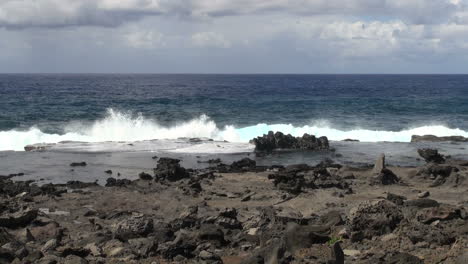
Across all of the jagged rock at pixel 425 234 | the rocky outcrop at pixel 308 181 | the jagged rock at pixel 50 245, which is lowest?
the rocky outcrop at pixel 308 181

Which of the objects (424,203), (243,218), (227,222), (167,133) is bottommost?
(167,133)

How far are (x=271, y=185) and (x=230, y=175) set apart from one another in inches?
118

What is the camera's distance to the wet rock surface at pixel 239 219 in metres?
10.9

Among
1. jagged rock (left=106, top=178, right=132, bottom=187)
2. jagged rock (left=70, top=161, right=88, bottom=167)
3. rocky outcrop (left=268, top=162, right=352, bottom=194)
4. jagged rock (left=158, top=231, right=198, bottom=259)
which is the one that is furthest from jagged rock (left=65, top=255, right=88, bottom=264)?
jagged rock (left=70, top=161, right=88, bottom=167)

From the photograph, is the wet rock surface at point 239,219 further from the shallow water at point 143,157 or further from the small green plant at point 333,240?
the shallow water at point 143,157

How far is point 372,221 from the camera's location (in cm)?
1187

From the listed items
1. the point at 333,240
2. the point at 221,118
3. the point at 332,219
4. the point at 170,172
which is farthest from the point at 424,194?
the point at 221,118

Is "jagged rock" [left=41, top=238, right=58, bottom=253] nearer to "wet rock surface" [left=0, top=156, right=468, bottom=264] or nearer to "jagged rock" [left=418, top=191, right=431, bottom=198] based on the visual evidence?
"wet rock surface" [left=0, top=156, right=468, bottom=264]

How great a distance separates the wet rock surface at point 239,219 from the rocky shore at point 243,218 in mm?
29

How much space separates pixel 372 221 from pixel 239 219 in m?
4.17

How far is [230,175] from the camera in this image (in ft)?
75.4

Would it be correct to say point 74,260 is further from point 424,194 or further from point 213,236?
point 424,194

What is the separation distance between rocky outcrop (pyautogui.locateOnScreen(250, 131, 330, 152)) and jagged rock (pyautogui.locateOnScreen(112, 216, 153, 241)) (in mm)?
18871

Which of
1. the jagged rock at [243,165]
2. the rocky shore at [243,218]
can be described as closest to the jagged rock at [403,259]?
the rocky shore at [243,218]
